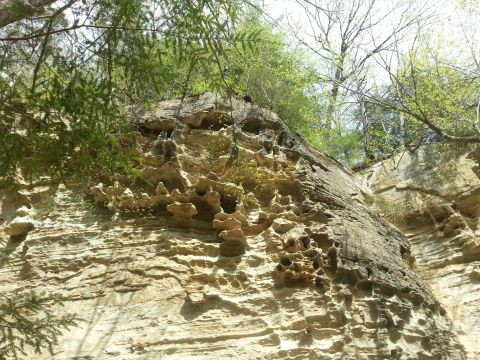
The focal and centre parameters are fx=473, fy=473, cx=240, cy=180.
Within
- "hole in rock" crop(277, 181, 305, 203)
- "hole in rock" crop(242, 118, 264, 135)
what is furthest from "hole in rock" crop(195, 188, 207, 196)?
"hole in rock" crop(242, 118, 264, 135)

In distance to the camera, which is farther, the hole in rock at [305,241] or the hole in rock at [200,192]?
the hole in rock at [200,192]

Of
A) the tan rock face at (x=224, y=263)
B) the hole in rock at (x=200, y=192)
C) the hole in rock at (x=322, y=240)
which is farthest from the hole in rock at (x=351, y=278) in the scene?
the hole in rock at (x=200, y=192)

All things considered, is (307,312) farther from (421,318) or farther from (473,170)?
(473,170)

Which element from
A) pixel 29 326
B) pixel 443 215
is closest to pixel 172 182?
pixel 29 326

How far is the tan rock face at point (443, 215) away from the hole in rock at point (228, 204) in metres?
3.58

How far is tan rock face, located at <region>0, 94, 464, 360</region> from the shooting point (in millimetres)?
5531

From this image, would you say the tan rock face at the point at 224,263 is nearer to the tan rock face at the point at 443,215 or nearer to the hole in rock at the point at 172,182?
the hole in rock at the point at 172,182

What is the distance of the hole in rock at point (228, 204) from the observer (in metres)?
7.42

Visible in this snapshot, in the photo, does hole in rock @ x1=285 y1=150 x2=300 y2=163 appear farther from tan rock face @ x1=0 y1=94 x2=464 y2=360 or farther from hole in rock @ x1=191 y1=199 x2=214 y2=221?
hole in rock @ x1=191 y1=199 x2=214 y2=221

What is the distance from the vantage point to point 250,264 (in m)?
6.51

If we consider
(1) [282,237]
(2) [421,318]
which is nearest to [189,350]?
(1) [282,237]

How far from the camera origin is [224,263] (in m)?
6.54

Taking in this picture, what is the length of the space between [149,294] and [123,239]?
1.10 metres

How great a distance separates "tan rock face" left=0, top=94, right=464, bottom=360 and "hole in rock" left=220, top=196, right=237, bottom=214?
0.02 metres
